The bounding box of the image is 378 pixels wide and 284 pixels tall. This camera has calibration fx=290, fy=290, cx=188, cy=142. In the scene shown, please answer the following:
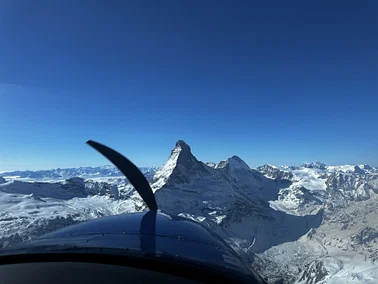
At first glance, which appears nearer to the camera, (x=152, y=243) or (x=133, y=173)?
(x=152, y=243)

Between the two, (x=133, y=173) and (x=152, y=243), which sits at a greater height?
(x=133, y=173)

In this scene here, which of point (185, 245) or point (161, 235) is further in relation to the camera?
point (161, 235)

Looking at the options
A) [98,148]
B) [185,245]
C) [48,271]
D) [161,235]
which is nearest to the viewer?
[48,271]

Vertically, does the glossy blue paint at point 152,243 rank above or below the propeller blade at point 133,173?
below

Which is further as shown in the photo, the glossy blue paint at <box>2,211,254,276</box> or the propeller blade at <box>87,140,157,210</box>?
the propeller blade at <box>87,140,157,210</box>

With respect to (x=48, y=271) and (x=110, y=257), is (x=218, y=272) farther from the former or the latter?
(x=48, y=271)

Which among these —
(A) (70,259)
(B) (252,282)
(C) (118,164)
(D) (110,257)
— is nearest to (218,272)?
(B) (252,282)

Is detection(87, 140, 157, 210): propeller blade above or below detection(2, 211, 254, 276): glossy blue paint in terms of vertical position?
above

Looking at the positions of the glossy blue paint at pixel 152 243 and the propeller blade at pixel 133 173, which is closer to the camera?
the glossy blue paint at pixel 152 243
